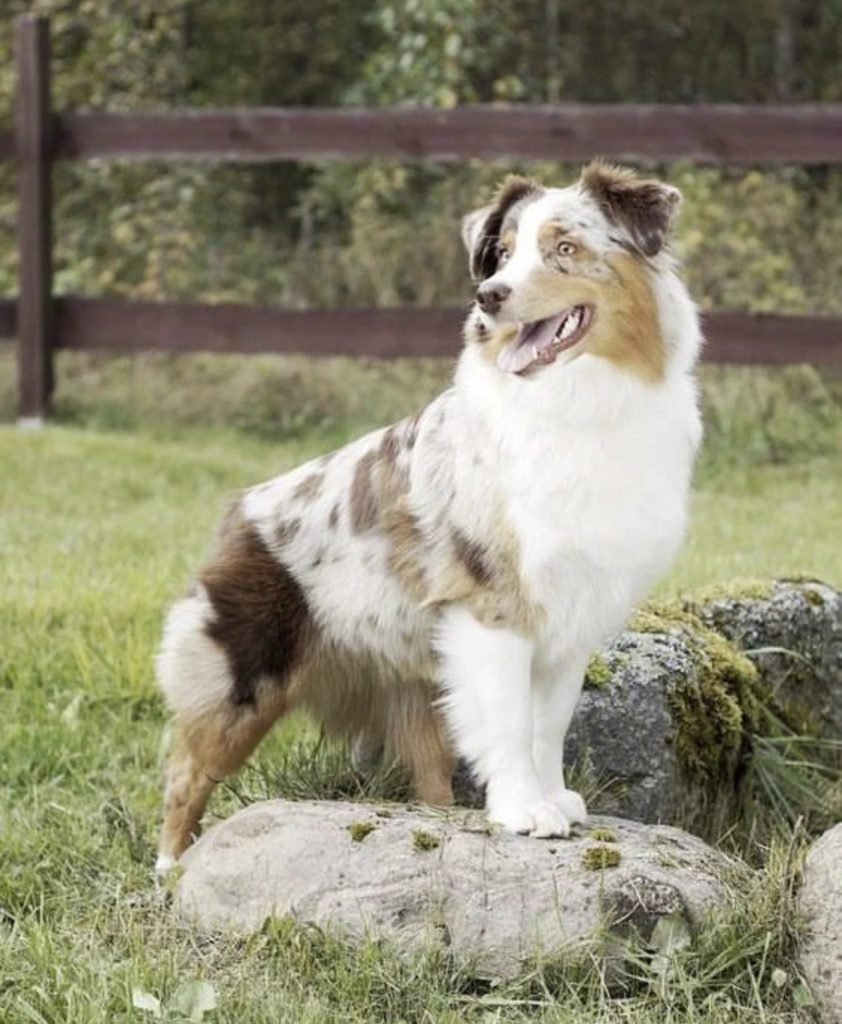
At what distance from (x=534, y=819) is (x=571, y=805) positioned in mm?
183

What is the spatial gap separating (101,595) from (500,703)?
258cm

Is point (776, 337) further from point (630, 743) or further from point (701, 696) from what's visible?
point (630, 743)

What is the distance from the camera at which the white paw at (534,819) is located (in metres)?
3.87

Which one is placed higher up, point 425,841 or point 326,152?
point 326,152

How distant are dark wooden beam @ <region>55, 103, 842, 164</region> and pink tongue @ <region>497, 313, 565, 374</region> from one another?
595 cm

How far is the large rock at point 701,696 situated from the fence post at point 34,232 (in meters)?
5.98

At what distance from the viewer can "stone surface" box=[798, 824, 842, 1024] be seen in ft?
11.7

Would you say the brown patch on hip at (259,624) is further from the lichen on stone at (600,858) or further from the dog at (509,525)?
the lichen on stone at (600,858)

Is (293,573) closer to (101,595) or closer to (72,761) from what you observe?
(72,761)

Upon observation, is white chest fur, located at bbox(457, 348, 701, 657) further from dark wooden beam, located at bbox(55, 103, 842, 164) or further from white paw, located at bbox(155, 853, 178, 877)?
dark wooden beam, located at bbox(55, 103, 842, 164)

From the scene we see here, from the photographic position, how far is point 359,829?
12.6 feet

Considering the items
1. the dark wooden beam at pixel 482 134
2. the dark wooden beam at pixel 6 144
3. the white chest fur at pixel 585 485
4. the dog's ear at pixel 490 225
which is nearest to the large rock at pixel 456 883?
the white chest fur at pixel 585 485

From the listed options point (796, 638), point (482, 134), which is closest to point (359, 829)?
point (796, 638)

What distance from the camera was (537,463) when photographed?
3920mm
